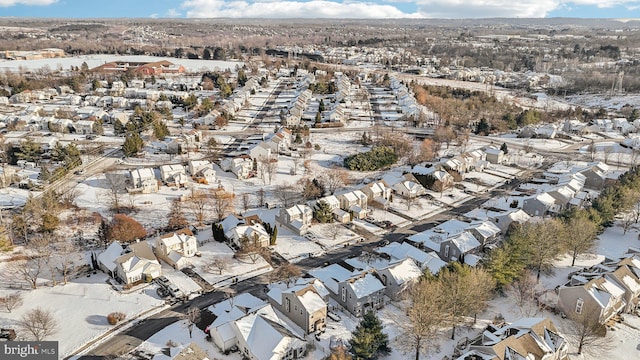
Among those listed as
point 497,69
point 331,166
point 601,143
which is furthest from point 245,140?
point 497,69

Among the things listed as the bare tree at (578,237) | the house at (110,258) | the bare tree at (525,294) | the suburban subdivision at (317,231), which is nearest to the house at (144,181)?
the suburban subdivision at (317,231)

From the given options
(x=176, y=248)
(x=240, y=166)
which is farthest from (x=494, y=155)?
(x=176, y=248)

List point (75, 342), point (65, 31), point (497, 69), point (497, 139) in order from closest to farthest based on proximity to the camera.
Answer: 1. point (75, 342)
2. point (497, 139)
3. point (497, 69)
4. point (65, 31)

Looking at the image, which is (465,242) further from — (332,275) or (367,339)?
(367,339)

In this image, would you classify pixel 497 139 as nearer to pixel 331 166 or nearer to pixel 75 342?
pixel 331 166

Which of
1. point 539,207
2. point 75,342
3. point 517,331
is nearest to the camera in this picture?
point 517,331

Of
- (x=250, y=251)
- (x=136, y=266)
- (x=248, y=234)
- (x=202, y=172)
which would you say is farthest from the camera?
(x=202, y=172)
